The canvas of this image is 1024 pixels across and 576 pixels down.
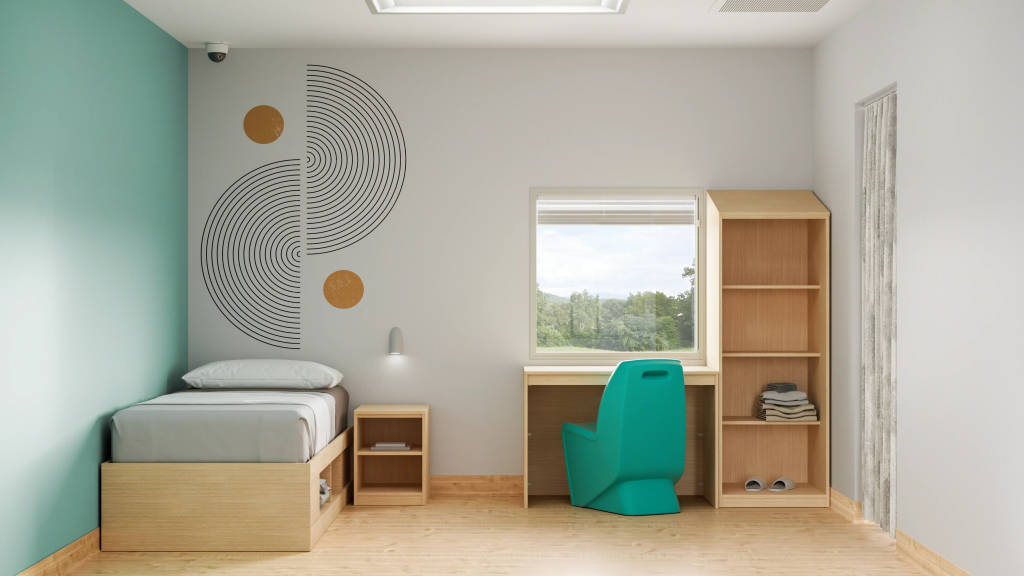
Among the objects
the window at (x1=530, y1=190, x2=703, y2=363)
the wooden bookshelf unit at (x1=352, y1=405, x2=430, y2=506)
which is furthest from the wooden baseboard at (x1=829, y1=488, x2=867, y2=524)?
the wooden bookshelf unit at (x1=352, y1=405, x2=430, y2=506)

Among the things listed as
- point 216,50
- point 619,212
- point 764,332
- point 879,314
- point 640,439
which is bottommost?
point 640,439

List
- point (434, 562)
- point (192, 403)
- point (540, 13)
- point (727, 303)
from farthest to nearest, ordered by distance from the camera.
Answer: point (727, 303) → point (540, 13) → point (192, 403) → point (434, 562)

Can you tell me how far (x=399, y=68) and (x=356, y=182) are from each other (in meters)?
0.79

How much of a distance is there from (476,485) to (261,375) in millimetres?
1516

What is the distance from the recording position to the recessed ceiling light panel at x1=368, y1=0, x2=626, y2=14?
401 cm

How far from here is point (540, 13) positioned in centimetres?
406

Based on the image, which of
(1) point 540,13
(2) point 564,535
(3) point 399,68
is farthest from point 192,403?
(1) point 540,13

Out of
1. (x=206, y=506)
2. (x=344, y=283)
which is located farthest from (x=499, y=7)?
(x=206, y=506)

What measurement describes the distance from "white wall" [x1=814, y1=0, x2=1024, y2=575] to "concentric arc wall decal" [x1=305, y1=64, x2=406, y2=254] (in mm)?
2847

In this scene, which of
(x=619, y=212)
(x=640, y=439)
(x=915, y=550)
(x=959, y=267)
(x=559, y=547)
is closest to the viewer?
(x=959, y=267)

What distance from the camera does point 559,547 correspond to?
3633mm

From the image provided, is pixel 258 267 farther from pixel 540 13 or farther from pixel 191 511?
pixel 540 13

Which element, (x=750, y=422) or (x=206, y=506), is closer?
(x=206, y=506)

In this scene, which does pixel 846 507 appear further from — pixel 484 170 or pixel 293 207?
pixel 293 207
